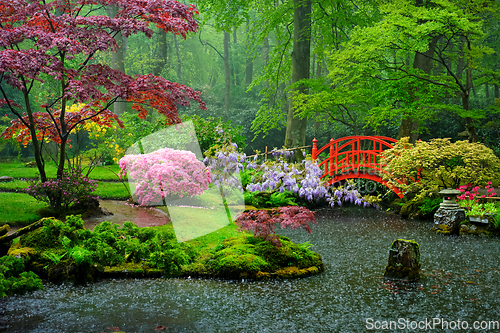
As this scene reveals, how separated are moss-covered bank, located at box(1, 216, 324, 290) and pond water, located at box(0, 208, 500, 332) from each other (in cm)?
18

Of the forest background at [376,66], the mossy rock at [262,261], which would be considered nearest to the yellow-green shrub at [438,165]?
the forest background at [376,66]

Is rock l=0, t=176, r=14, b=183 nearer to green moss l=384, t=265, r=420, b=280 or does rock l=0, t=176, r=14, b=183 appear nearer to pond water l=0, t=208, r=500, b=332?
pond water l=0, t=208, r=500, b=332

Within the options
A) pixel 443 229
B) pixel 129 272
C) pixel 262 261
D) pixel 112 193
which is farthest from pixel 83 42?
pixel 443 229

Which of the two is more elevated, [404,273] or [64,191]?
[64,191]

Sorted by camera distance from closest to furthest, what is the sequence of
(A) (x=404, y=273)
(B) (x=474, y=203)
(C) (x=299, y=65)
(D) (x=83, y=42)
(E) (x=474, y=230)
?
(A) (x=404, y=273) < (D) (x=83, y=42) < (E) (x=474, y=230) < (B) (x=474, y=203) < (C) (x=299, y=65)

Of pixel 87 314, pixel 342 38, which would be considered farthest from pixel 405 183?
pixel 87 314

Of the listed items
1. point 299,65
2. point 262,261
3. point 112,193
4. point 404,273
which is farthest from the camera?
point 299,65

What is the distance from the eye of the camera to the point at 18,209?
6902 mm

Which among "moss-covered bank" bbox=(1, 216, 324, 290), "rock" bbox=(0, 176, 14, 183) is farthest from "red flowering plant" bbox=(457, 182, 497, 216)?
"rock" bbox=(0, 176, 14, 183)

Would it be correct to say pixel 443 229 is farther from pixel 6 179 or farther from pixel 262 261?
pixel 6 179

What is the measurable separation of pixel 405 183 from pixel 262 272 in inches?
227

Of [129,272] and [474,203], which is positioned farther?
[474,203]

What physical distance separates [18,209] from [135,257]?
10.6ft

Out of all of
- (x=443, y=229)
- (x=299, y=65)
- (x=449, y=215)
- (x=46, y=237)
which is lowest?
(x=443, y=229)
